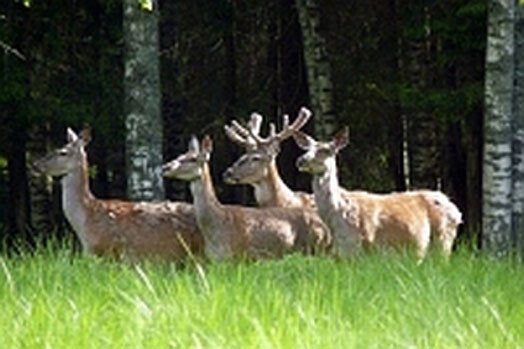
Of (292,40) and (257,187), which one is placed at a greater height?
(292,40)

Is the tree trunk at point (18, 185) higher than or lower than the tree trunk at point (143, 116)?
lower

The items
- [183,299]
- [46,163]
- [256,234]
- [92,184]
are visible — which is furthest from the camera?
[92,184]

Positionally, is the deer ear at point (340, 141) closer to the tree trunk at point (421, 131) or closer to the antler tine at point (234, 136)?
the antler tine at point (234, 136)

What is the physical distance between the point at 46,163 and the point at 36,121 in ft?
19.2

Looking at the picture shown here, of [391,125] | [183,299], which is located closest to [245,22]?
[391,125]

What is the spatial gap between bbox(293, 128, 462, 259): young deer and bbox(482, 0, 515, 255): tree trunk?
52cm

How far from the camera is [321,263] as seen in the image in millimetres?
9422

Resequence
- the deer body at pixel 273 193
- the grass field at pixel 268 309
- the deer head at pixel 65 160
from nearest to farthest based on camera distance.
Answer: the grass field at pixel 268 309 → the deer head at pixel 65 160 → the deer body at pixel 273 193

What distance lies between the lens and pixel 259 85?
2269 centimetres

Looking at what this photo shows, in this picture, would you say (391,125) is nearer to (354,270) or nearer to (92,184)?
(92,184)

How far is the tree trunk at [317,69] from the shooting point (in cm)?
1738

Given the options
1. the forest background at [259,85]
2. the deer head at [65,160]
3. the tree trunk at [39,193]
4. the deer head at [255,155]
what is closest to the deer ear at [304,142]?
the deer head at [255,155]

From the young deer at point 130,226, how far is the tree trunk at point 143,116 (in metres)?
1.16

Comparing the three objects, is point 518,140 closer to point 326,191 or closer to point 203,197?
point 326,191
